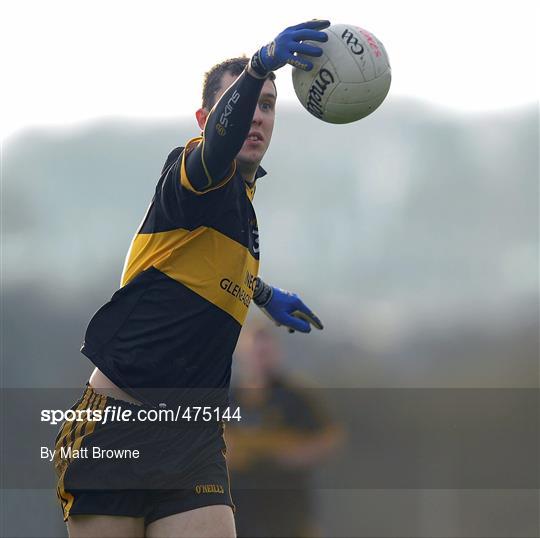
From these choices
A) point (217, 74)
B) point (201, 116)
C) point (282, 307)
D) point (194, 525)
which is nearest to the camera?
point (194, 525)

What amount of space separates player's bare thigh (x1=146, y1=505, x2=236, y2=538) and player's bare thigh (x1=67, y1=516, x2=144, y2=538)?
0.19ft

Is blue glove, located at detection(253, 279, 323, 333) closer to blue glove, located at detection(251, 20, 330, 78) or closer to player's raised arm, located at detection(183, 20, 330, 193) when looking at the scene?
player's raised arm, located at detection(183, 20, 330, 193)

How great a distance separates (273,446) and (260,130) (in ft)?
11.4

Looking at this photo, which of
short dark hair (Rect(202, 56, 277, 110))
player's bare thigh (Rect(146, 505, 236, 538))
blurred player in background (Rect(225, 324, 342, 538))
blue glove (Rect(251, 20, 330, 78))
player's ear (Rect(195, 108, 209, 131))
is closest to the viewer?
blue glove (Rect(251, 20, 330, 78))

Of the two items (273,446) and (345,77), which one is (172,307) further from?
(273,446)

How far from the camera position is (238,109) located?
353cm

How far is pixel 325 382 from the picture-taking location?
895 cm

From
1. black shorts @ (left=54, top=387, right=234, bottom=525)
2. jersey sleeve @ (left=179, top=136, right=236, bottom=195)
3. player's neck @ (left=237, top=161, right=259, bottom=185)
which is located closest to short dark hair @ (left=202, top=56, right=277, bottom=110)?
player's neck @ (left=237, top=161, right=259, bottom=185)

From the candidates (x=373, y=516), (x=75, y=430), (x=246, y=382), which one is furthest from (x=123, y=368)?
(x=373, y=516)

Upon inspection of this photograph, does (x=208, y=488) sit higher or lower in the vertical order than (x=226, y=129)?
lower

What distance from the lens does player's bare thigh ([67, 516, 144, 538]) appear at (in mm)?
3840

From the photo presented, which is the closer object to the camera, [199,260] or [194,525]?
[194,525]

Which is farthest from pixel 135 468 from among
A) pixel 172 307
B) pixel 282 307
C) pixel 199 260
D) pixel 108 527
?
pixel 282 307

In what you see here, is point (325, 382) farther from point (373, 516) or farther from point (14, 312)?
point (14, 312)
